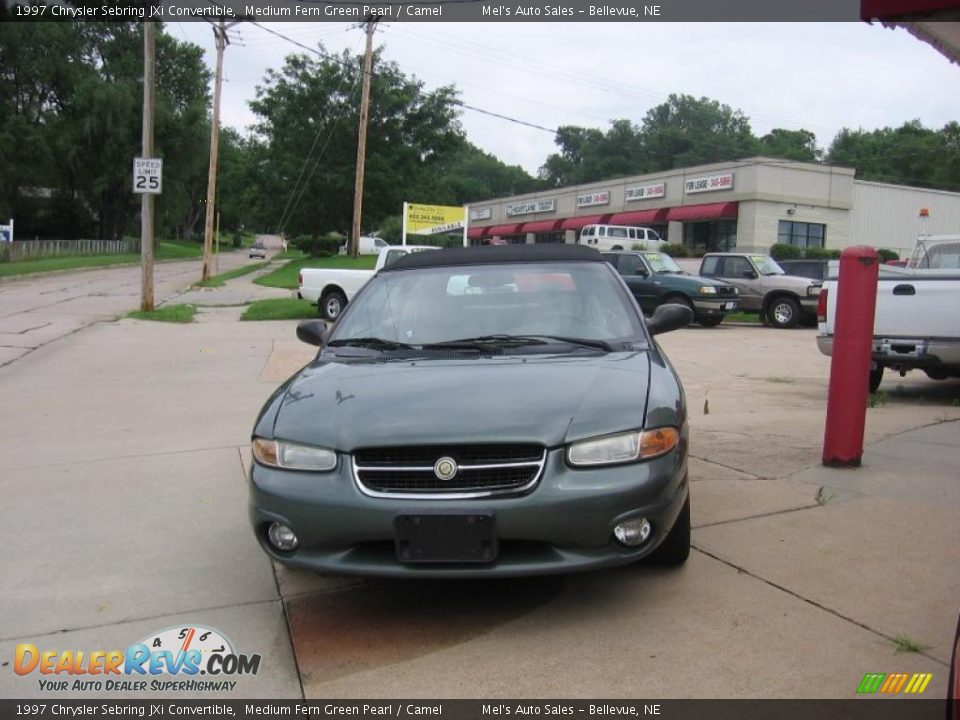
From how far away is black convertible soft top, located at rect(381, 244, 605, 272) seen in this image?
17.0 ft

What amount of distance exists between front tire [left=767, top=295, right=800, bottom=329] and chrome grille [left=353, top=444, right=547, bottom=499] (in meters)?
17.4

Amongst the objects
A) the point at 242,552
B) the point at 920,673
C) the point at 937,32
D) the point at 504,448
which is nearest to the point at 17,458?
the point at 242,552

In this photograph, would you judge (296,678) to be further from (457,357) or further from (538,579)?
(457,357)

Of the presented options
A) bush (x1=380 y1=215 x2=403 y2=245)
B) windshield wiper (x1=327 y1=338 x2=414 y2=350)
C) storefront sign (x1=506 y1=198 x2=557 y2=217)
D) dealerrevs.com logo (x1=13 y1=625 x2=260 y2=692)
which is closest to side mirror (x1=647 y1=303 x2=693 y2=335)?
windshield wiper (x1=327 y1=338 x2=414 y2=350)

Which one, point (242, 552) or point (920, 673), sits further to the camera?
point (242, 552)

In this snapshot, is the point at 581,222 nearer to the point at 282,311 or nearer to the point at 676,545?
the point at 282,311

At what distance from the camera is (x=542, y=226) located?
192 ft

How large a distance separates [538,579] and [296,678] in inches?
52.6

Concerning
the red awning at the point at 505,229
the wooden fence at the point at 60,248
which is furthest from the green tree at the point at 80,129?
the red awning at the point at 505,229

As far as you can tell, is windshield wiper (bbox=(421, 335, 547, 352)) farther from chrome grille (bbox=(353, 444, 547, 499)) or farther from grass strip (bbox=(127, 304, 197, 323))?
grass strip (bbox=(127, 304, 197, 323))

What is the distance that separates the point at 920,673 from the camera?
3141mm

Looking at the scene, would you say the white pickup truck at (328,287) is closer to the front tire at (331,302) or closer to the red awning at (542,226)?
the front tire at (331,302)

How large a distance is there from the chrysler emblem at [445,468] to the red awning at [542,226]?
5485 cm

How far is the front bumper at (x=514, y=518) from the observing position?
327 cm
